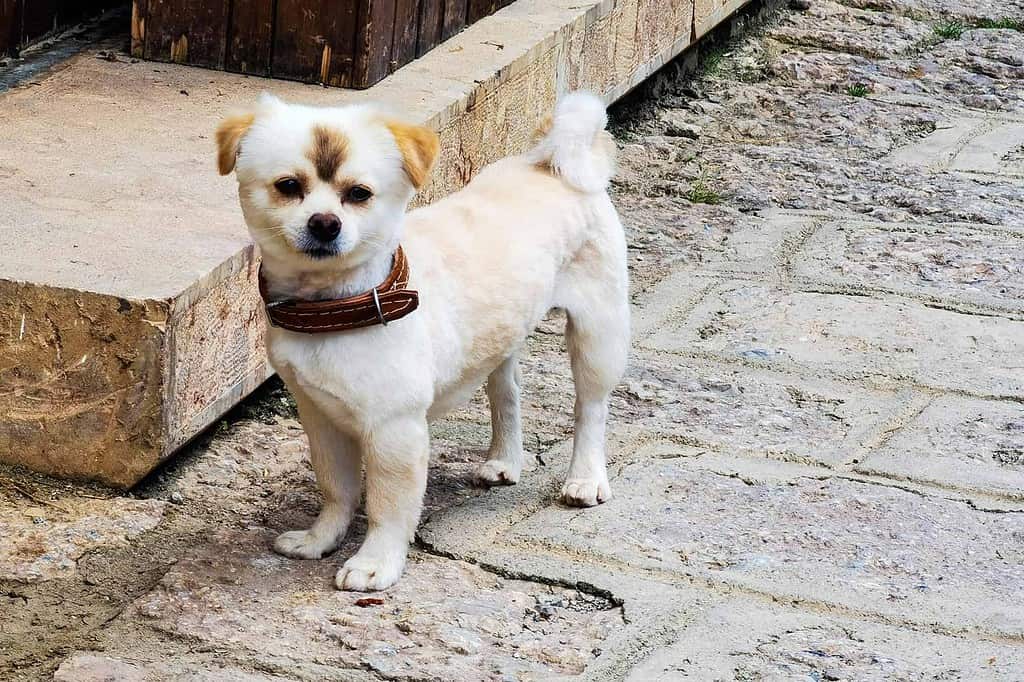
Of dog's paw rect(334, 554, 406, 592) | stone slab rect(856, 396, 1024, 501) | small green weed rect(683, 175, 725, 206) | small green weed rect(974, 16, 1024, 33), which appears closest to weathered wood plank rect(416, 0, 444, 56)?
small green weed rect(683, 175, 725, 206)

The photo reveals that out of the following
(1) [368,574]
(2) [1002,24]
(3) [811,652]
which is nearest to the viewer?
(3) [811,652]

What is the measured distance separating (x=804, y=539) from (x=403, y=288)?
980 mm

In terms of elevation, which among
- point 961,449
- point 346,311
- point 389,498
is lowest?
point 961,449

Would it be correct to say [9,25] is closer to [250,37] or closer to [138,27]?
[138,27]

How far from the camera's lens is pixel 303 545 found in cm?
302

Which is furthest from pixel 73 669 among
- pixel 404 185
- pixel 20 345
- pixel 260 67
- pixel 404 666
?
pixel 260 67

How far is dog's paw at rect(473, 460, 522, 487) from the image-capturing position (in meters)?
3.37

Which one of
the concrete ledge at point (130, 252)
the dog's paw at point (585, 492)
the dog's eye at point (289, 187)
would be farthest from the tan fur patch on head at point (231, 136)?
the dog's paw at point (585, 492)

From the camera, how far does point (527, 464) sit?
3.52 meters

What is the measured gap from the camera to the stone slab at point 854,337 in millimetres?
4023

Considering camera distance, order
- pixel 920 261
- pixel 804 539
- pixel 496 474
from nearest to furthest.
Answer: pixel 804 539 < pixel 496 474 < pixel 920 261

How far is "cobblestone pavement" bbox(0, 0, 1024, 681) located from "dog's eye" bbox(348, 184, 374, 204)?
2.42 feet

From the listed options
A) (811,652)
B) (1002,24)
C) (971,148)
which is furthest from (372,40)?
(1002,24)

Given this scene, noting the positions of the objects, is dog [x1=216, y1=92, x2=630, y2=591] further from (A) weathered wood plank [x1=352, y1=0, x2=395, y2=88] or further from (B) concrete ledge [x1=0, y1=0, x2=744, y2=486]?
(A) weathered wood plank [x1=352, y1=0, x2=395, y2=88]
